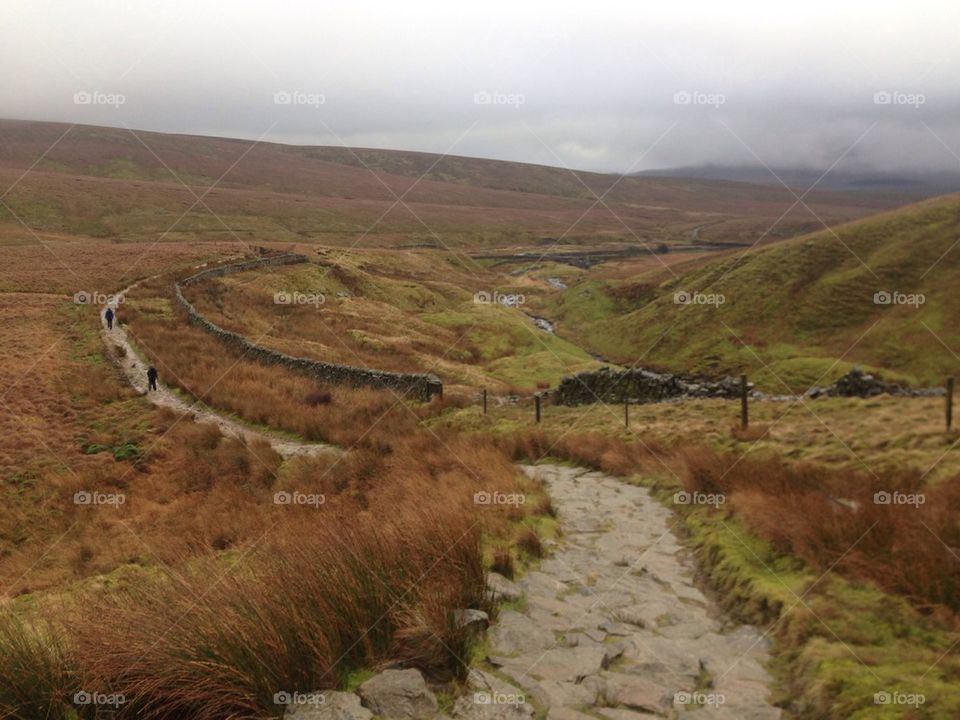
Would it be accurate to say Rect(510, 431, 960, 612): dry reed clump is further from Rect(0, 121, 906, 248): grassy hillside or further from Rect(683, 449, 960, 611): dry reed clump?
Rect(0, 121, 906, 248): grassy hillside

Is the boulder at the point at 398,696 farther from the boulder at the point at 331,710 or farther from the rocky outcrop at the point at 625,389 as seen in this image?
the rocky outcrop at the point at 625,389

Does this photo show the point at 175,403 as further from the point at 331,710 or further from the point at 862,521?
the point at 862,521

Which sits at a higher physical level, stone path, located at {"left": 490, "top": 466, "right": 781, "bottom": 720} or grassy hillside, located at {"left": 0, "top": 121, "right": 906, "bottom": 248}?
grassy hillside, located at {"left": 0, "top": 121, "right": 906, "bottom": 248}

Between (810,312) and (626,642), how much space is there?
162ft

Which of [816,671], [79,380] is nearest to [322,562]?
[816,671]

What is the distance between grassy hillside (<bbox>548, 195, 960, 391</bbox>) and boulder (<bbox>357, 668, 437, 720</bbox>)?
37.5m

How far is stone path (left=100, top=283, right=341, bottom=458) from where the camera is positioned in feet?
64.9

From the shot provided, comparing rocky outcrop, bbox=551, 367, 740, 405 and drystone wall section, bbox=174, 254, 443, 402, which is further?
rocky outcrop, bbox=551, 367, 740, 405

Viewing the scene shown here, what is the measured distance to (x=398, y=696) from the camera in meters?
4.82

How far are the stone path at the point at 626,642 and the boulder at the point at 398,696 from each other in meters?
0.86

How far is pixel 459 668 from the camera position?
205 inches

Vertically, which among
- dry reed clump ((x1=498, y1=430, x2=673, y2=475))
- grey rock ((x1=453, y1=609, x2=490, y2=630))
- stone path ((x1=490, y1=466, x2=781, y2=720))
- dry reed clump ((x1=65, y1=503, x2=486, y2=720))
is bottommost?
dry reed clump ((x1=498, y1=430, x2=673, y2=475))

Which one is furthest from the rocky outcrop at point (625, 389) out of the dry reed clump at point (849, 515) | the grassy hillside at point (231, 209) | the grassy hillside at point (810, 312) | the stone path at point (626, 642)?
the grassy hillside at point (231, 209)

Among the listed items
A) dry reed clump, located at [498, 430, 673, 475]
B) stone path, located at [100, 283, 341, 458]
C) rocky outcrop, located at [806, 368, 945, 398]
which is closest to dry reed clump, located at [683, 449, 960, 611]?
dry reed clump, located at [498, 430, 673, 475]
